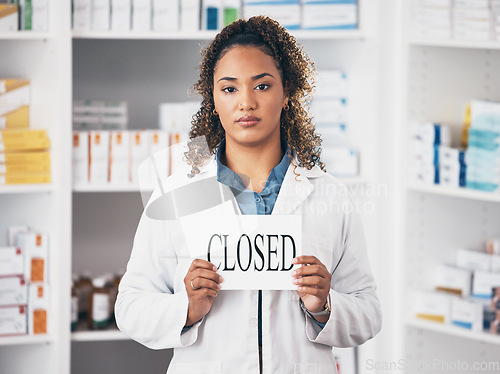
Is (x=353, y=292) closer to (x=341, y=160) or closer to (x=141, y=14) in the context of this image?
(x=341, y=160)

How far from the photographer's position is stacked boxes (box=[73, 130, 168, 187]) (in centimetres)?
196

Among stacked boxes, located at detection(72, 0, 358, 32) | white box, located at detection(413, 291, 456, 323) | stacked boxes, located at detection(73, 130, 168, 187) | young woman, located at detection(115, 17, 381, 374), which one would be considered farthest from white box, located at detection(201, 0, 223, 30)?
white box, located at detection(413, 291, 456, 323)

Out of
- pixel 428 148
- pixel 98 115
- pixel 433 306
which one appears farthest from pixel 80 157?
pixel 433 306

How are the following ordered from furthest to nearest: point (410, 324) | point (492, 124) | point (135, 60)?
point (135, 60) → point (410, 324) → point (492, 124)

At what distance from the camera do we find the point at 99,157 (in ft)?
6.46

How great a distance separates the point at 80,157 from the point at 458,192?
1268 mm

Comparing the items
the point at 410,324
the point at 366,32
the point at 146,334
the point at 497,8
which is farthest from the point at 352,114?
the point at 146,334

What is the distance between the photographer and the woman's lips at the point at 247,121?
124cm

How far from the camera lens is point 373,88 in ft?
6.61

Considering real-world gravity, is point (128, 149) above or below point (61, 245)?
above

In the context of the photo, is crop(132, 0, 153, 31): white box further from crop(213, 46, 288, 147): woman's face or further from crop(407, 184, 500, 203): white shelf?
crop(407, 184, 500, 203): white shelf

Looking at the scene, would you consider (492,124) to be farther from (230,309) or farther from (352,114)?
(230,309)

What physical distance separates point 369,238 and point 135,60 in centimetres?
114

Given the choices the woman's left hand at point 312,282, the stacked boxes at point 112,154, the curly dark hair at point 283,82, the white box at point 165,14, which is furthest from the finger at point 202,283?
the white box at point 165,14
